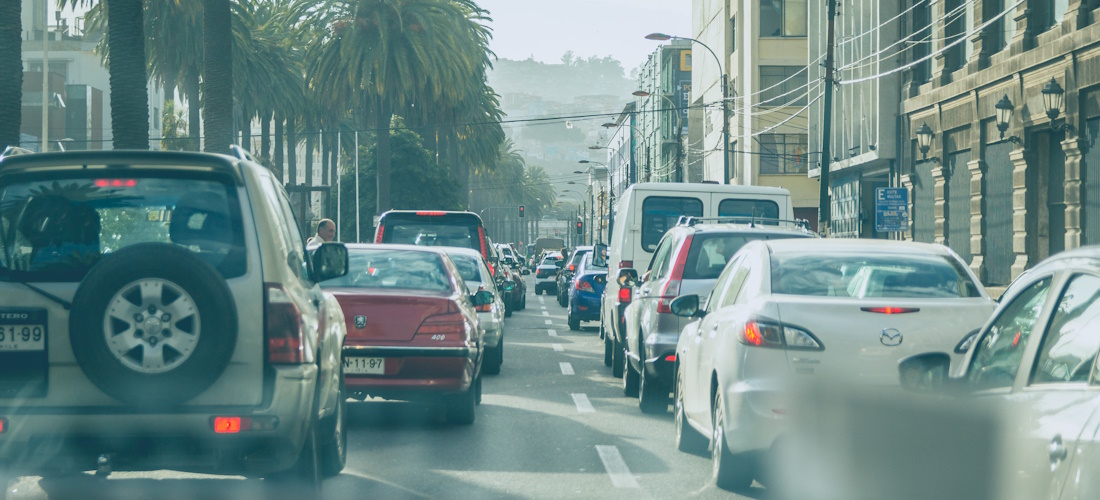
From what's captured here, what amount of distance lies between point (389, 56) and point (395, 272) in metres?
33.1

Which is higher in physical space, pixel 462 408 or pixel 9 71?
pixel 9 71

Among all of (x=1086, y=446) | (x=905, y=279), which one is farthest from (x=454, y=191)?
(x=1086, y=446)

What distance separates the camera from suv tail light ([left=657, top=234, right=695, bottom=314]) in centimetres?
1165

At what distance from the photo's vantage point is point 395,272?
11547mm

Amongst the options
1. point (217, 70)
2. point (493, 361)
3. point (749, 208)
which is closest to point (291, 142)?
point (217, 70)

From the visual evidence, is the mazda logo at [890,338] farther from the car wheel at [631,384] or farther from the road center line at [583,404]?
the car wheel at [631,384]

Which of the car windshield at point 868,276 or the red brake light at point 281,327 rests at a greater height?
the car windshield at point 868,276

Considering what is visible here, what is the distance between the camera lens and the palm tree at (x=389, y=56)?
4322 centimetres

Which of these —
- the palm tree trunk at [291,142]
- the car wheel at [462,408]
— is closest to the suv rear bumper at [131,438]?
the car wheel at [462,408]

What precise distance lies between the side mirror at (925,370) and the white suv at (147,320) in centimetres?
282

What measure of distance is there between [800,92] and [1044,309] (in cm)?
5881

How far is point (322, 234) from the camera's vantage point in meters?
17.1

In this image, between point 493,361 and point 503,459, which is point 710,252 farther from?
point 493,361

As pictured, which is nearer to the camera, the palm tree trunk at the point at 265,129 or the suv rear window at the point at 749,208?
the suv rear window at the point at 749,208
